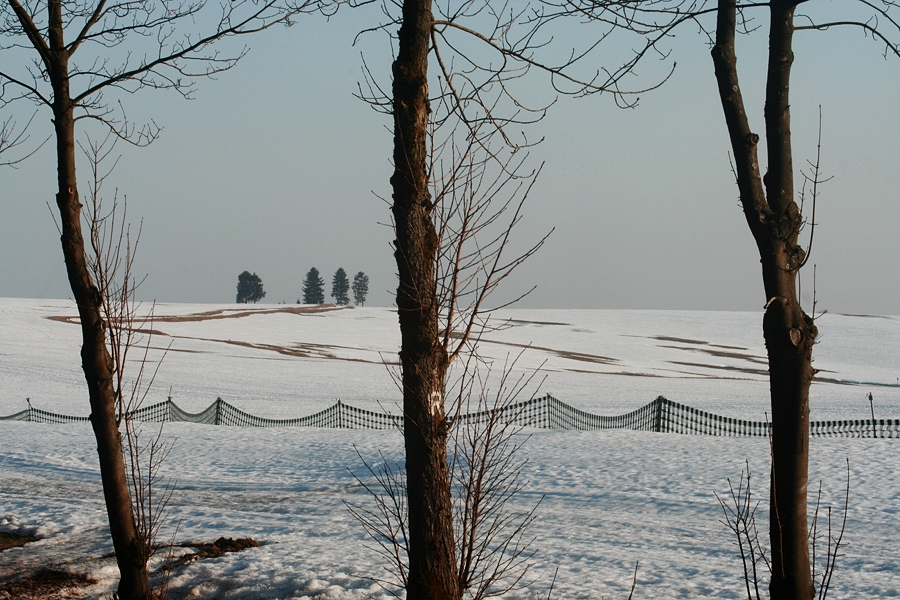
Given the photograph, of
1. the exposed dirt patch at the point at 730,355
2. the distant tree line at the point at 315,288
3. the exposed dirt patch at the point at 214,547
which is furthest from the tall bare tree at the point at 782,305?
the distant tree line at the point at 315,288

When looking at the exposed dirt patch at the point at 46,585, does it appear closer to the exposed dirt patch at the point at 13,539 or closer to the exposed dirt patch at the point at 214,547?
the exposed dirt patch at the point at 214,547

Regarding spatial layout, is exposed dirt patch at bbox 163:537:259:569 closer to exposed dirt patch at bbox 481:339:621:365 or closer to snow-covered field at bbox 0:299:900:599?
snow-covered field at bbox 0:299:900:599

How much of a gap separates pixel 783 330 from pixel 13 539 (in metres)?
9.45

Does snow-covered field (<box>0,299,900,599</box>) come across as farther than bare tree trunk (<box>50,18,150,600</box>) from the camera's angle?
Yes

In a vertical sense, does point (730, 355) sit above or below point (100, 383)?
below

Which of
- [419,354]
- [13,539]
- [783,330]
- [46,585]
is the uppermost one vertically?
[783,330]

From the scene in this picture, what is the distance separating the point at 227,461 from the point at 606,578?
1166 centimetres

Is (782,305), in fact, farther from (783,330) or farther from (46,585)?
(46,585)

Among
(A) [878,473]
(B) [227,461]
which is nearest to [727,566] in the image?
(A) [878,473]

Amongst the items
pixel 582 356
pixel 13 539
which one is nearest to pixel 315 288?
pixel 582 356

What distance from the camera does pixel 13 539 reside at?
10094 mm

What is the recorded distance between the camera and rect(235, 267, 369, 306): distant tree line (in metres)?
143

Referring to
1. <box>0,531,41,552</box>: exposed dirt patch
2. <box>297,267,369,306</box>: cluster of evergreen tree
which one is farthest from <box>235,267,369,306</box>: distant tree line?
<box>0,531,41,552</box>: exposed dirt patch

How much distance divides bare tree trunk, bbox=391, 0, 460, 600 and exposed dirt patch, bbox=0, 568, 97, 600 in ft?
13.1
